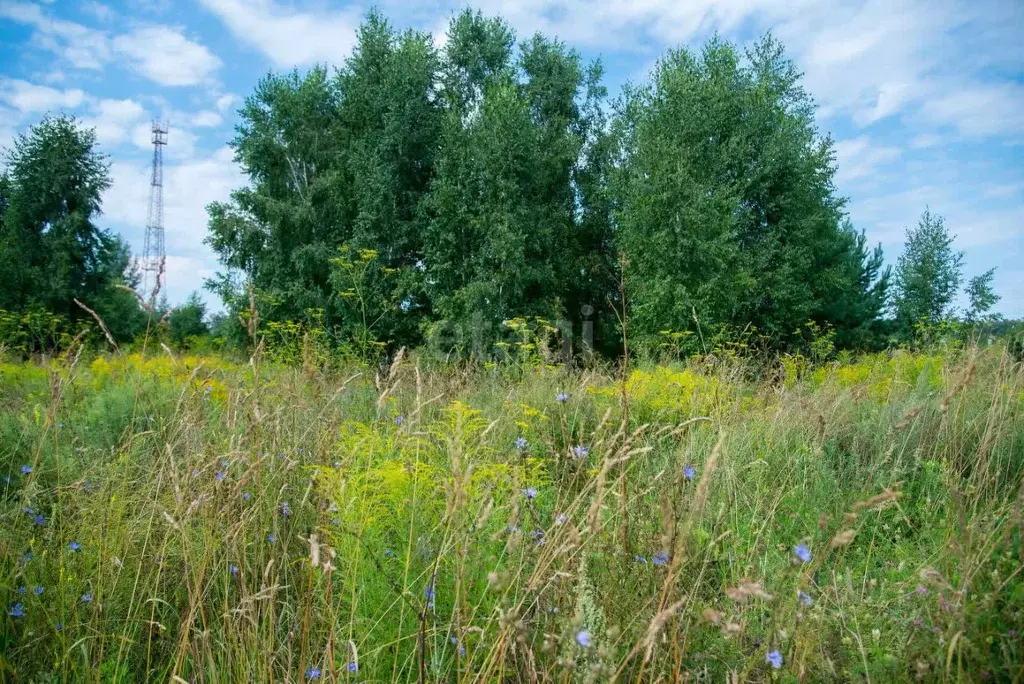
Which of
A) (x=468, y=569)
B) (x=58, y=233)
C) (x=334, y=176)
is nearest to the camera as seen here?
(x=468, y=569)

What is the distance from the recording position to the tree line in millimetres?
17656

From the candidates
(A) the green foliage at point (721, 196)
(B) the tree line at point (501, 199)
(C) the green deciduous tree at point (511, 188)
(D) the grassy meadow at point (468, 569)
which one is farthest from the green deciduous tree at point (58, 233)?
(D) the grassy meadow at point (468, 569)

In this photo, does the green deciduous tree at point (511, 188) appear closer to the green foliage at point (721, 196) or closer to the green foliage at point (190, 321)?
the green foliage at point (721, 196)

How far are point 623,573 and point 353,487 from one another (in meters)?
0.92

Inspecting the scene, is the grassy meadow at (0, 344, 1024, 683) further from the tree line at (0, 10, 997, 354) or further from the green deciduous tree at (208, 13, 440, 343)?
the green deciduous tree at (208, 13, 440, 343)

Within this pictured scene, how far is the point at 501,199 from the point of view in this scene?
59.6 ft

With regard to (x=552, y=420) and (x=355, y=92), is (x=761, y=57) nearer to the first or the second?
(x=355, y=92)

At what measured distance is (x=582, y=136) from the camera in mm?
22141

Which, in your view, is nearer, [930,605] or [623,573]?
[623,573]

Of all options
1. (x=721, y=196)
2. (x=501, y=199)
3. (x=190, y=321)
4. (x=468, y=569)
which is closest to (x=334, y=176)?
(x=501, y=199)

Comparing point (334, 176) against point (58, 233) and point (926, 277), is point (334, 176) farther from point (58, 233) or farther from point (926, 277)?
point (926, 277)

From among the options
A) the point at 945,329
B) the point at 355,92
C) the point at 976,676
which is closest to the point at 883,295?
the point at 945,329

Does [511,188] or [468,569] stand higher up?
[511,188]

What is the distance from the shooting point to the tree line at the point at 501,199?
17.7 meters
